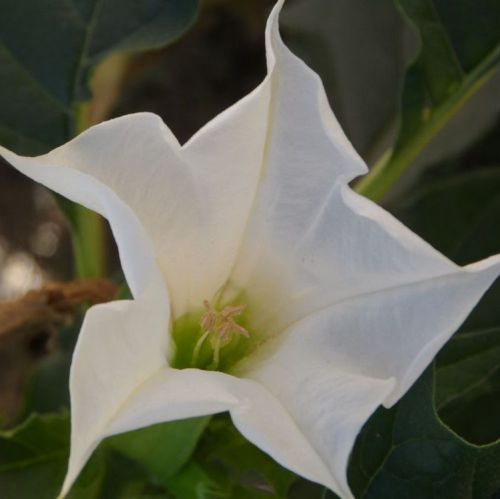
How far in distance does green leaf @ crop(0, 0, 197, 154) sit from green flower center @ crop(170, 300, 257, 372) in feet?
0.55

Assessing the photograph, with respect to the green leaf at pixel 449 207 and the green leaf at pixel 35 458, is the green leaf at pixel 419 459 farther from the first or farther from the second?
the green leaf at pixel 449 207

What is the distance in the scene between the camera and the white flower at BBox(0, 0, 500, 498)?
0.34 meters

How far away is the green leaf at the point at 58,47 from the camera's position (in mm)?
531

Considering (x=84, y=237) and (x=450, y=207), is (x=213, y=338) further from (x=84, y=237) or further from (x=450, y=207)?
(x=450, y=207)

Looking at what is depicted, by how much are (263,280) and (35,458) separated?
170 mm

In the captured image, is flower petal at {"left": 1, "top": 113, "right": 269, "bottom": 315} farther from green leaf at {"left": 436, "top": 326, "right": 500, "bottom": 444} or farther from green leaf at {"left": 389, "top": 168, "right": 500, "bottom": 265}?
green leaf at {"left": 389, "top": 168, "right": 500, "bottom": 265}

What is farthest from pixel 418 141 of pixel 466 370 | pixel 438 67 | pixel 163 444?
pixel 163 444

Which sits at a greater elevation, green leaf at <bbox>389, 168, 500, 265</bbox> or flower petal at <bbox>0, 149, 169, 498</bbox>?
flower petal at <bbox>0, 149, 169, 498</bbox>

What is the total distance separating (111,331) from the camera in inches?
13.4

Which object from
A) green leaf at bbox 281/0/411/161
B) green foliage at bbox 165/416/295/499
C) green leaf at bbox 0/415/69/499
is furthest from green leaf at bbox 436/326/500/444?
green leaf at bbox 281/0/411/161

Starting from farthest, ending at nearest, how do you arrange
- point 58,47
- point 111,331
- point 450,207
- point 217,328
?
point 450,207
point 58,47
point 217,328
point 111,331

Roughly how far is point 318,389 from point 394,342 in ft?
0.12

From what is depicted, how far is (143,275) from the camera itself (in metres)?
0.36

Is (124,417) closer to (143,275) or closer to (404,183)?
(143,275)
